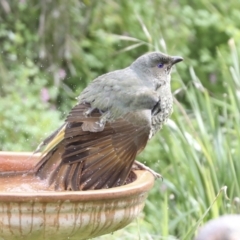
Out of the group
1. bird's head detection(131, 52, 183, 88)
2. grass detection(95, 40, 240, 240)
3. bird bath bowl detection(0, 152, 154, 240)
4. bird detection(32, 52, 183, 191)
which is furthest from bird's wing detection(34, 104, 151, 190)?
grass detection(95, 40, 240, 240)

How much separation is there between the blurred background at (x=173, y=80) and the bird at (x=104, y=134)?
72cm

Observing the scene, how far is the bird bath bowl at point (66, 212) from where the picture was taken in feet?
8.51

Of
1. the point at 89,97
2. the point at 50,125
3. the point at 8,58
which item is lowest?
the point at 50,125

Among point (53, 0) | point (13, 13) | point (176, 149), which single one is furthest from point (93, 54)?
point (176, 149)

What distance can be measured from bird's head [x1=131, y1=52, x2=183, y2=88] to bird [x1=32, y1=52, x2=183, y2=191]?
0.15 metres

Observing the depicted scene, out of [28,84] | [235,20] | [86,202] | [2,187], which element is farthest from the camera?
[235,20]

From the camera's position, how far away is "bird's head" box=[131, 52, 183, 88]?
13.0 feet

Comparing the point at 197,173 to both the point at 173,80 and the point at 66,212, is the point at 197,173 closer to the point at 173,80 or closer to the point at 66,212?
the point at 66,212

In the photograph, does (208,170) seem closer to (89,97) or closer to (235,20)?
(89,97)

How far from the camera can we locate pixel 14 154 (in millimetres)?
3473

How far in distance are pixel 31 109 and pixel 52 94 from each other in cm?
42

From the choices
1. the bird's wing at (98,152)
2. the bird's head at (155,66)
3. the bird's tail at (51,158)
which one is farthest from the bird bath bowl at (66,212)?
the bird's head at (155,66)

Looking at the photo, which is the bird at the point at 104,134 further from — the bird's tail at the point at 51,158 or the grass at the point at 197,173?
the grass at the point at 197,173

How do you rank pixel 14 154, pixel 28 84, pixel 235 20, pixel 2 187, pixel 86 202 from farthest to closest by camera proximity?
pixel 235 20 < pixel 28 84 < pixel 14 154 < pixel 2 187 < pixel 86 202
